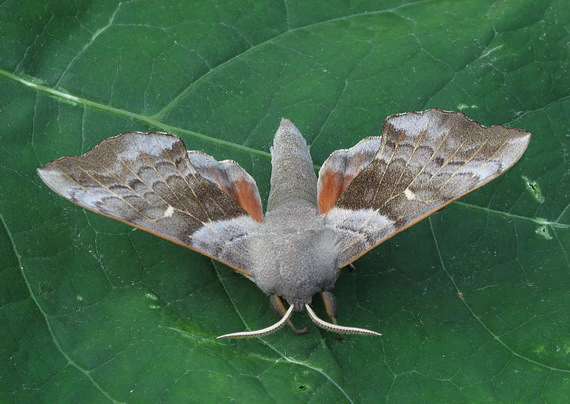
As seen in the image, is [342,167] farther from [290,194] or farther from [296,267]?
[296,267]

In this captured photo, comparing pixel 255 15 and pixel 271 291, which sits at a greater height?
pixel 255 15

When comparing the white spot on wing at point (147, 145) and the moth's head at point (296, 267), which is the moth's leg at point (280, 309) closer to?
the moth's head at point (296, 267)

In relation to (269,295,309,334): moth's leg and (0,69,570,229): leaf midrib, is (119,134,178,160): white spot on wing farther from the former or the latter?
(269,295,309,334): moth's leg

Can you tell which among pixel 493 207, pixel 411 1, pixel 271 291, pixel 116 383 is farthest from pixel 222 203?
pixel 411 1

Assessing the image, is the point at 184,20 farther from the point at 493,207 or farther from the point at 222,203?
the point at 493,207

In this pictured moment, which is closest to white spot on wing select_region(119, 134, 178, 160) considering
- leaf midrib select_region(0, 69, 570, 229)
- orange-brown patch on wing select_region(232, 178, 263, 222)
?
leaf midrib select_region(0, 69, 570, 229)

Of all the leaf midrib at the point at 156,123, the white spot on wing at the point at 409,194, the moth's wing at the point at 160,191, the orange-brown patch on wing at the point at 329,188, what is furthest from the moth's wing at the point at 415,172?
the moth's wing at the point at 160,191

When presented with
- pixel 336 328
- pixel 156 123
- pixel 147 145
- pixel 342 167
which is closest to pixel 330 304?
pixel 336 328
